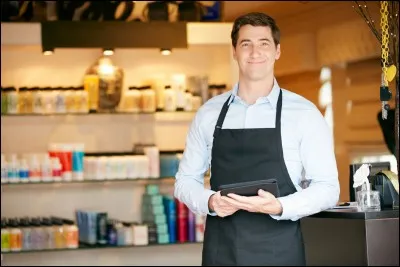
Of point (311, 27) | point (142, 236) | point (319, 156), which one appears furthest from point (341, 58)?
point (319, 156)

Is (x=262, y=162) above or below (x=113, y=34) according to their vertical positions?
below

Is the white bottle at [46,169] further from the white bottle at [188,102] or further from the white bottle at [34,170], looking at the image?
the white bottle at [188,102]

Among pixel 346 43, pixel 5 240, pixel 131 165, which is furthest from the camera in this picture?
pixel 346 43

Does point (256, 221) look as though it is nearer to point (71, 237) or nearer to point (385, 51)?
point (385, 51)

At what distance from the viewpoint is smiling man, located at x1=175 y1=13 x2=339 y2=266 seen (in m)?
3.17

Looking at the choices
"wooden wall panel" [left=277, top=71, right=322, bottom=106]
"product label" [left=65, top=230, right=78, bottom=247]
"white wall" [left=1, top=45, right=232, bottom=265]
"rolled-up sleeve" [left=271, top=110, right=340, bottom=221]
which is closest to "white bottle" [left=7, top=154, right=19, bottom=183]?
"white wall" [left=1, top=45, right=232, bottom=265]

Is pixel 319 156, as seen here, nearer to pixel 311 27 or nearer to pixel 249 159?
pixel 249 159

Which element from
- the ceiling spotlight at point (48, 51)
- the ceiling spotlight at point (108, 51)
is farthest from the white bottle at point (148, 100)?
the ceiling spotlight at point (48, 51)

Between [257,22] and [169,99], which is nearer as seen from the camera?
[257,22]

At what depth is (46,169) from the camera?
238 inches

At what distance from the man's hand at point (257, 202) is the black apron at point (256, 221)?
6.3 inches

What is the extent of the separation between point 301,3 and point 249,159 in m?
5.53

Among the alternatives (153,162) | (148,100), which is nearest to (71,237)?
(153,162)

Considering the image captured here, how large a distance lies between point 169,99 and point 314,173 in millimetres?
3146
